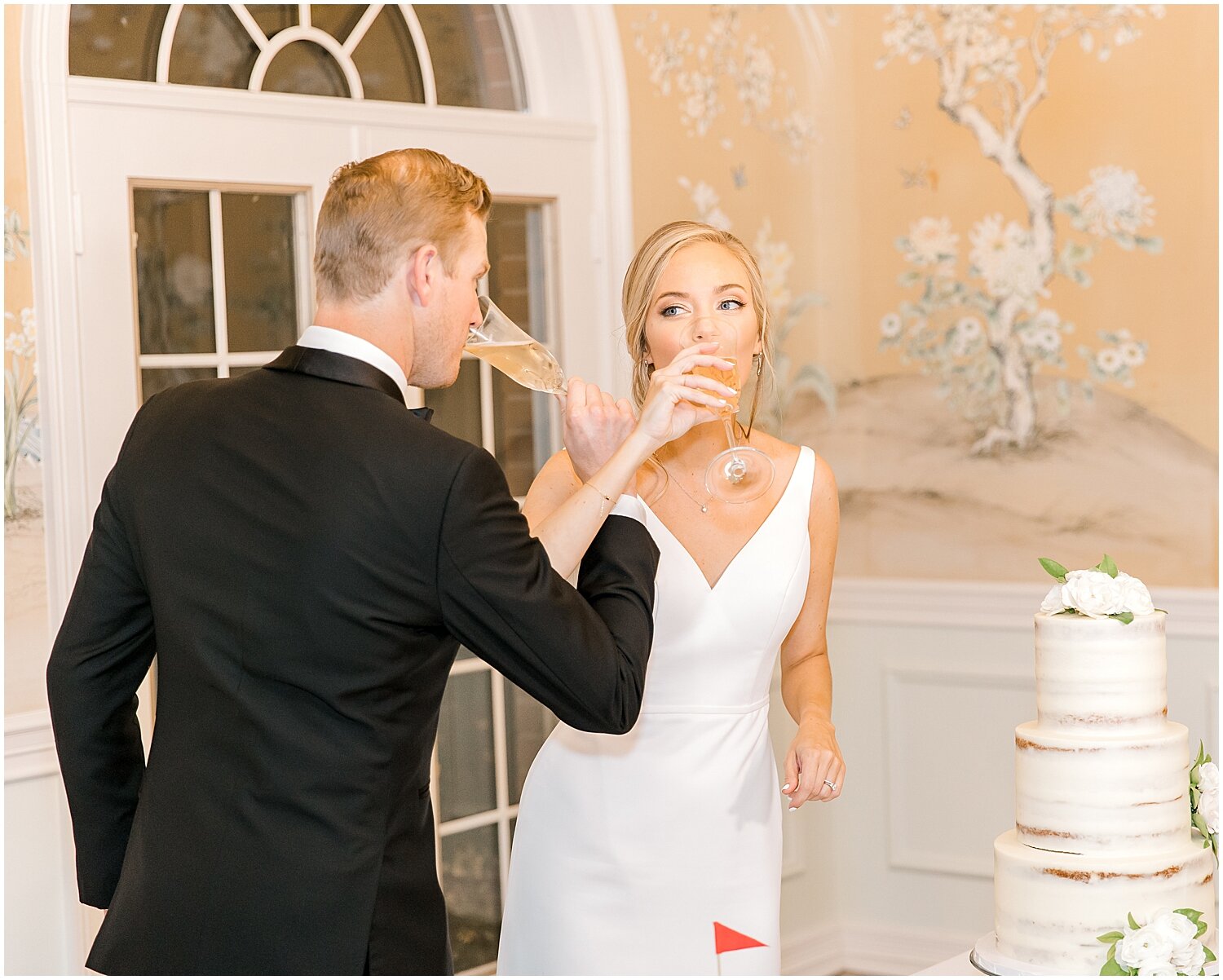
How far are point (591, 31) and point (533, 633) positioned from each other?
249 cm

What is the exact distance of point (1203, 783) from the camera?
1917 mm

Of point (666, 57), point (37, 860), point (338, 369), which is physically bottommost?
point (37, 860)

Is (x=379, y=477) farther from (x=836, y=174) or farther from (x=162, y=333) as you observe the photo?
(x=836, y=174)

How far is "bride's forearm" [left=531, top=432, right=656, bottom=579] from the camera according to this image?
1792 millimetres

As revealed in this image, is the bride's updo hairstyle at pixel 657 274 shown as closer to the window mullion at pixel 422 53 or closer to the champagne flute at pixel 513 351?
the champagne flute at pixel 513 351

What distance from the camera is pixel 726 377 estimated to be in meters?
1.95

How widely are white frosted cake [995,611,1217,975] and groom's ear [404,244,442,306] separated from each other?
877 mm

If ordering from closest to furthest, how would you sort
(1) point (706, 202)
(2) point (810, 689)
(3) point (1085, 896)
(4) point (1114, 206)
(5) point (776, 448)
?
(3) point (1085, 896)
(2) point (810, 689)
(5) point (776, 448)
(4) point (1114, 206)
(1) point (706, 202)

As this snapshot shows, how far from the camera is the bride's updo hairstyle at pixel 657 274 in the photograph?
2363 millimetres

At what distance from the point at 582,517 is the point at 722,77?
2580 mm

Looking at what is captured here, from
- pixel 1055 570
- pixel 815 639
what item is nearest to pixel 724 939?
pixel 815 639

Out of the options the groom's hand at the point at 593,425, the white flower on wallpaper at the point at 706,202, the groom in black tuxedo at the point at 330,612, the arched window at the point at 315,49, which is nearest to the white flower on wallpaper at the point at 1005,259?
the white flower on wallpaper at the point at 706,202

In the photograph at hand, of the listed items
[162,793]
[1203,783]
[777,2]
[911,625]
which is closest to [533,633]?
[162,793]

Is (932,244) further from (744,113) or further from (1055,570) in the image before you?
(1055,570)
